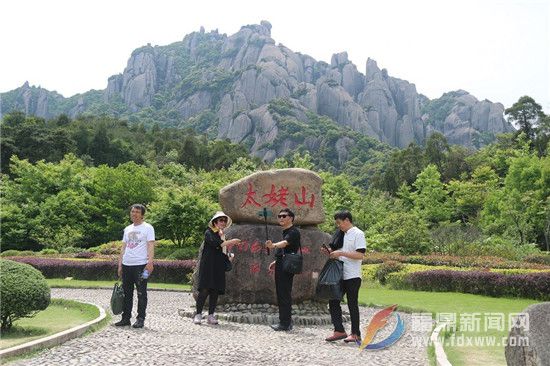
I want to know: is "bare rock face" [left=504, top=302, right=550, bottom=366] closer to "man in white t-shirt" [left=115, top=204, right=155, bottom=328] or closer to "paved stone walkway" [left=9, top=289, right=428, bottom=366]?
"paved stone walkway" [left=9, top=289, right=428, bottom=366]

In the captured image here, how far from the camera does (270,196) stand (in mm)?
9180

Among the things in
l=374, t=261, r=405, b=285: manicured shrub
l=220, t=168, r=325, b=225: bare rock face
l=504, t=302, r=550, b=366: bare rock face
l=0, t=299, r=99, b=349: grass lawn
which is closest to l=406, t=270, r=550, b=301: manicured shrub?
l=374, t=261, r=405, b=285: manicured shrub

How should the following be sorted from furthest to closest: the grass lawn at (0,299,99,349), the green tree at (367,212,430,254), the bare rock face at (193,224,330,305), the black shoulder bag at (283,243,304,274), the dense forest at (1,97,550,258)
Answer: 1. the dense forest at (1,97,550,258)
2. the green tree at (367,212,430,254)
3. the bare rock face at (193,224,330,305)
4. the black shoulder bag at (283,243,304,274)
5. the grass lawn at (0,299,99,349)

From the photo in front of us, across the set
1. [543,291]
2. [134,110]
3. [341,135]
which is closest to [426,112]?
[341,135]

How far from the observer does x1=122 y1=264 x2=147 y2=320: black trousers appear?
675cm

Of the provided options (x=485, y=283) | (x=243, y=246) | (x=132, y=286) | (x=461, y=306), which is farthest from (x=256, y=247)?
(x=485, y=283)

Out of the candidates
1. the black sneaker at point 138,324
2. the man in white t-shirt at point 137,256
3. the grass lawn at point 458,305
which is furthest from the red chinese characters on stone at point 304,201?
the black sneaker at point 138,324

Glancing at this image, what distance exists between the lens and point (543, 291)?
503 inches

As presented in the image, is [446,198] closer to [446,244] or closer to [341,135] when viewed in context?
[446,244]

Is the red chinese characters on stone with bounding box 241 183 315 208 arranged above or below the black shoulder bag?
above

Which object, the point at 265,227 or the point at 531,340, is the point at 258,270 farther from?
the point at 531,340

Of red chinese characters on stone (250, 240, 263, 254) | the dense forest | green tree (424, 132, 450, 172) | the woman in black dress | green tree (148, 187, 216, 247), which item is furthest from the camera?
green tree (424, 132, 450, 172)

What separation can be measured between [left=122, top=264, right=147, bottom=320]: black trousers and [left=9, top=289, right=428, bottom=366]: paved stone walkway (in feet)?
0.88

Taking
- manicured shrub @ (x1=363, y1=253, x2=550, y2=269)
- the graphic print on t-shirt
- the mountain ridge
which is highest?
the mountain ridge
